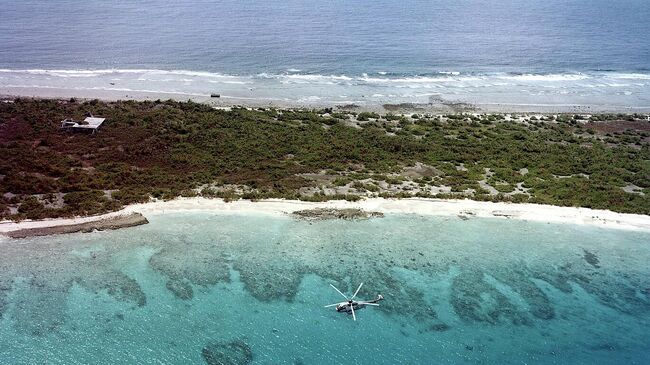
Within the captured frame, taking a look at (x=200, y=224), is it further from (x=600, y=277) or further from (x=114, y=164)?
(x=600, y=277)

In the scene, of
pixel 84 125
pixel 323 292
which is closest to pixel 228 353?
pixel 323 292

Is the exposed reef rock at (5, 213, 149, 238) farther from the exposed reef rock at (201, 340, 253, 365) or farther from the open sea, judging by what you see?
the open sea

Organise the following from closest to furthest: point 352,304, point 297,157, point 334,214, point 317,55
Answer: point 352,304 < point 334,214 < point 297,157 < point 317,55

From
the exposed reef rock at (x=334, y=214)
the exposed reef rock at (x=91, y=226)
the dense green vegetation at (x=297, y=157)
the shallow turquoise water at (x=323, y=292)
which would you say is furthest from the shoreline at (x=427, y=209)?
the shallow turquoise water at (x=323, y=292)

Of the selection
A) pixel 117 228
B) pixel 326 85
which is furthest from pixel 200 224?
pixel 326 85

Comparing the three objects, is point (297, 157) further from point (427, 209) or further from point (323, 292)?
point (323, 292)

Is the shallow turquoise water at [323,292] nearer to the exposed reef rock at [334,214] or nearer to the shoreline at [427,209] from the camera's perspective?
the exposed reef rock at [334,214]
